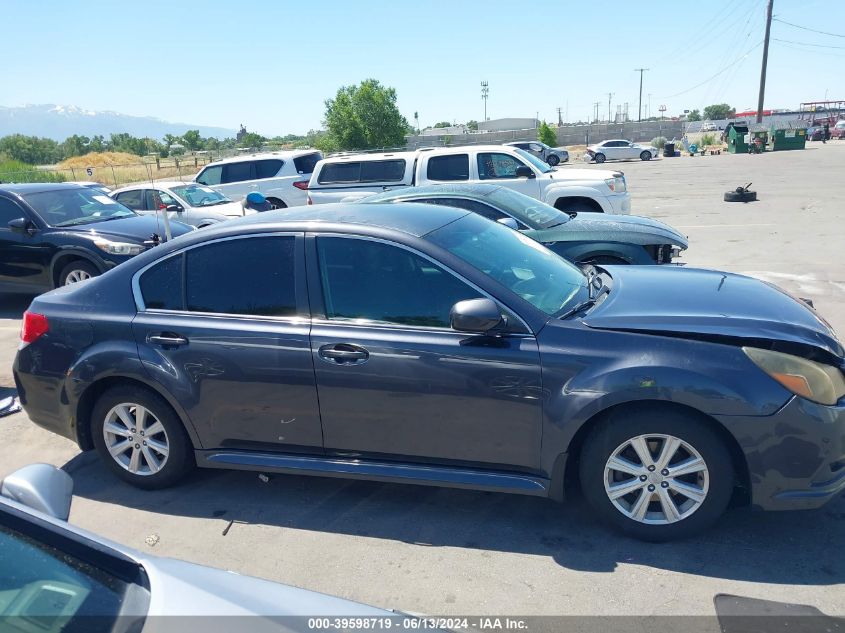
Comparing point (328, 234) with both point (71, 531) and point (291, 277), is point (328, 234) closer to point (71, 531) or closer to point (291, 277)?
point (291, 277)

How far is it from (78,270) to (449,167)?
610cm

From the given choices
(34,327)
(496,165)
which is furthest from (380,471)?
(496,165)

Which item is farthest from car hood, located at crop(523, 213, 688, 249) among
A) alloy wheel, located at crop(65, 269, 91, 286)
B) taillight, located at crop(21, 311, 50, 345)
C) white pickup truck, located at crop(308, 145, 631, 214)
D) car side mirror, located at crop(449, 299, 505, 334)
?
alloy wheel, located at crop(65, 269, 91, 286)

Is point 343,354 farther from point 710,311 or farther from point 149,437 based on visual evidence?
point 710,311

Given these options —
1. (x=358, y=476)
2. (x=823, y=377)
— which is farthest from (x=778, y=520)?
(x=358, y=476)

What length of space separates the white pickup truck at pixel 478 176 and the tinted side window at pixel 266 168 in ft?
12.0

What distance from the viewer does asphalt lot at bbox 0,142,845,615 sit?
10.5ft

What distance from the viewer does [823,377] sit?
3389 mm

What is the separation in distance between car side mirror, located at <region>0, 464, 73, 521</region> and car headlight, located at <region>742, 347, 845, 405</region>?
10.0 feet

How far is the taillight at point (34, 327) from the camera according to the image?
14.8ft

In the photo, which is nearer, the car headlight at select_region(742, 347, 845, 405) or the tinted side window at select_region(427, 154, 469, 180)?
the car headlight at select_region(742, 347, 845, 405)

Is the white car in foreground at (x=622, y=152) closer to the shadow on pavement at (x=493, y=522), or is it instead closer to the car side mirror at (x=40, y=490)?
the shadow on pavement at (x=493, y=522)

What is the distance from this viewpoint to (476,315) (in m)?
3.50

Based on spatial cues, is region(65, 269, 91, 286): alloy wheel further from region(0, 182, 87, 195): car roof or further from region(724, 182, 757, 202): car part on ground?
region(724, 182, 757, 202): car part on ground
